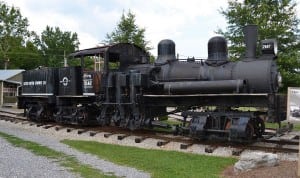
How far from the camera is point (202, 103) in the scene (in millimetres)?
14094

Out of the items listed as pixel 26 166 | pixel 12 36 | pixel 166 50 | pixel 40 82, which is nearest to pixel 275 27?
pixel 166 50

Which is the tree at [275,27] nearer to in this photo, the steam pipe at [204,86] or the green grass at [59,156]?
the steam pipe at [204,86]

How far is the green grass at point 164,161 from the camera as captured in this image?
9272 millimetres

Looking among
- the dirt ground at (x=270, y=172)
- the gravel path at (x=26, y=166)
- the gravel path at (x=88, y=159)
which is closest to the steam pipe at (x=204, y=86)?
the dirt ground at (x=270, y=172)

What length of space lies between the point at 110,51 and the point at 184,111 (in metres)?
4.43

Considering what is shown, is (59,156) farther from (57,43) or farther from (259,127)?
(57,43)

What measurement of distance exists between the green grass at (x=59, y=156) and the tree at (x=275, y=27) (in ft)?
44.9

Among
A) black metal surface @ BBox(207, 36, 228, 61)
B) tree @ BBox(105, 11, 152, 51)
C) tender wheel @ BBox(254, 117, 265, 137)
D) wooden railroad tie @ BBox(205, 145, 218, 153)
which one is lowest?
wooden railroad tie @ BBox(205, 145, 218, 153)

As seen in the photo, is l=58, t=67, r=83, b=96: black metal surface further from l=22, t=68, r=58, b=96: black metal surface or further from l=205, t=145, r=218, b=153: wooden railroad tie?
l=205, t=145, r=218, b=153: wooden railroad tie

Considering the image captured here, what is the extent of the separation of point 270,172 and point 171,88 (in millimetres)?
6192

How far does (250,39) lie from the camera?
13266 millimetres

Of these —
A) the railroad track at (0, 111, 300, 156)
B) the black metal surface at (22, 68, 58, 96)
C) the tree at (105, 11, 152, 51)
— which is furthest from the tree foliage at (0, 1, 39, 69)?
the railroad track at (0, 111, 300, 156)

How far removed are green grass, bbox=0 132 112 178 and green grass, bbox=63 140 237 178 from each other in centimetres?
93

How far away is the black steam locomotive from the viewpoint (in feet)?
41.9
